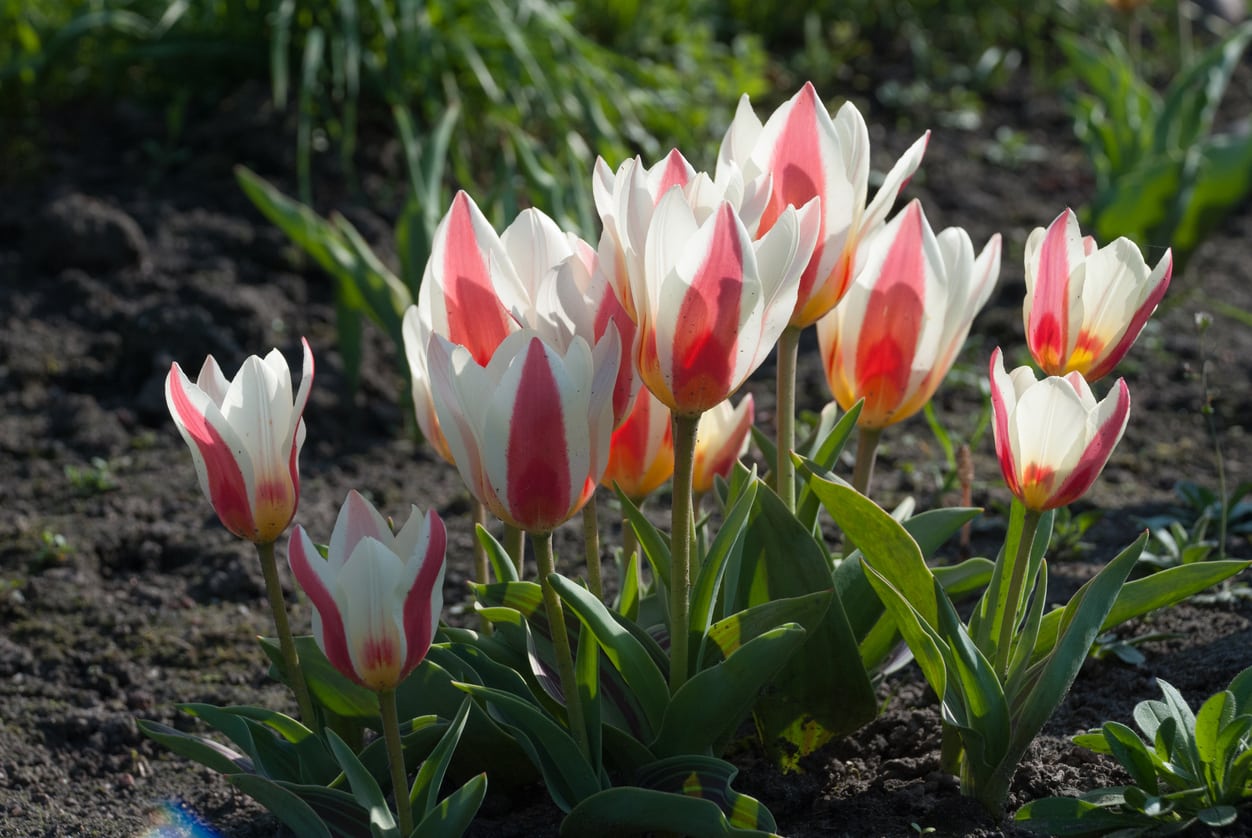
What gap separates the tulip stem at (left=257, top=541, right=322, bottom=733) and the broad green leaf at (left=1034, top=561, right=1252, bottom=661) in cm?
83

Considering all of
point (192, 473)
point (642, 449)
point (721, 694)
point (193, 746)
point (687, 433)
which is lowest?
point (192, 473)

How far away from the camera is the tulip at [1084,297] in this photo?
4.68 ft

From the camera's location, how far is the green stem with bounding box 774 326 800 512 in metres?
1.53

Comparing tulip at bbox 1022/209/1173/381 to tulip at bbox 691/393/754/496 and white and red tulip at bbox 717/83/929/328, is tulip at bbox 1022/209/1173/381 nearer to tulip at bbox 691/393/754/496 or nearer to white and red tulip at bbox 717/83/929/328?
white and red tulip at bbox 717/83/929/328

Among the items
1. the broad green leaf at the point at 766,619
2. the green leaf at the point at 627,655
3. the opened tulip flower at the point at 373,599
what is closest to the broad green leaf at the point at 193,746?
the opened tulip flower at the point at 373,599

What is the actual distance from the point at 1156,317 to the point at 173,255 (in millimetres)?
2456

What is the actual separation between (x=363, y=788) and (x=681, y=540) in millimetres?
391

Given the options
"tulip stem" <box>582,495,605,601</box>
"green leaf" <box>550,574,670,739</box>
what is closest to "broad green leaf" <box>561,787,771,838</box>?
"green leaf" <box>550,574,670,739</box>

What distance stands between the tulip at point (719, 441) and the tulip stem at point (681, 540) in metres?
0.28

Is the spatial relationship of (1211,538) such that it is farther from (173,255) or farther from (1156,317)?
(173,255)

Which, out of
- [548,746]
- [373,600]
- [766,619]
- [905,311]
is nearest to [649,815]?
[548,746]

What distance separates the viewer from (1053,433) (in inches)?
52.2

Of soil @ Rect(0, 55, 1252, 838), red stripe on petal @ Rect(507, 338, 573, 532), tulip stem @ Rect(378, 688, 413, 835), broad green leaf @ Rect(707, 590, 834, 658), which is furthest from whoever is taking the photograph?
soil @ Rect(0, 55, 1252, 838)

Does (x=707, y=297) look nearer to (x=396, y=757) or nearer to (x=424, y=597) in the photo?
(x=424, y=597)
